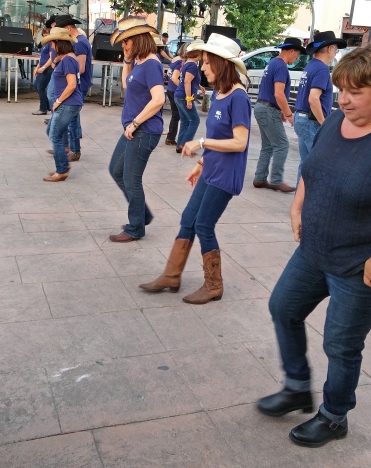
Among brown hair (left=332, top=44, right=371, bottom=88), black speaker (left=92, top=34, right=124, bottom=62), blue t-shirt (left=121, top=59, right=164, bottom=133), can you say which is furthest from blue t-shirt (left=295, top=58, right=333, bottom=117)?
black speaker (left=92, top=34, right=124, bottom=62)

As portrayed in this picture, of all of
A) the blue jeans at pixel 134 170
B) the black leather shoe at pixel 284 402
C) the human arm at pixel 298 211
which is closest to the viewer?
the human arm at pixel 298 211

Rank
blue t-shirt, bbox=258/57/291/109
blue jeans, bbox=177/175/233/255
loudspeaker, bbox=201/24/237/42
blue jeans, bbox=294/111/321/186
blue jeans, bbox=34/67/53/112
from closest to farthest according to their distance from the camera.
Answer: blue jeans, bbox=177/175/233/255
blue jeans, bbox=294/111/321/186
blue t-shirt, bbox=258/57/291/109
blue jeans, bbox=34/67/53/112
loudspeaker, bbox=201/24/237/42

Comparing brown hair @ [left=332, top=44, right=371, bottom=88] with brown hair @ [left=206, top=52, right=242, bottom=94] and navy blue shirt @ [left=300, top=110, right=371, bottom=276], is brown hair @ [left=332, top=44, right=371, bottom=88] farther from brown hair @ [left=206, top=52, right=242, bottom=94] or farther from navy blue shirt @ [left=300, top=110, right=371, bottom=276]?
brown hair @ [left=206, top=52, right=242, bottom=94]

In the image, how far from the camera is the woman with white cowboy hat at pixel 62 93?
7.20 m

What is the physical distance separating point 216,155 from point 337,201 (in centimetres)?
173

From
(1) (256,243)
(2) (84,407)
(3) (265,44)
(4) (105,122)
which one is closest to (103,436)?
(2) (84,407)

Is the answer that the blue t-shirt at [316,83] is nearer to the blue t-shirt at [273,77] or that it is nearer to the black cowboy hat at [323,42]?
the black cowboy hat at [323,42]

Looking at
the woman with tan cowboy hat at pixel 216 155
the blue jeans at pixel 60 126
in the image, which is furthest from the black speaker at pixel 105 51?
the woman with tan cowboy hat at pixel 216 155

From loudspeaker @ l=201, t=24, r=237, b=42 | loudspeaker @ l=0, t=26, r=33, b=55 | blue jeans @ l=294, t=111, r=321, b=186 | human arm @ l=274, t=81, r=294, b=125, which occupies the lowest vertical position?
blue jeans @ l=294, t=111, r=321, b=186

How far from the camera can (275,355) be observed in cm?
375

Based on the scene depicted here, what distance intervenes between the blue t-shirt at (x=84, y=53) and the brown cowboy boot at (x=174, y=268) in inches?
198

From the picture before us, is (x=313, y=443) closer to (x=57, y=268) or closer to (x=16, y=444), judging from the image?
(x=16, y=444)

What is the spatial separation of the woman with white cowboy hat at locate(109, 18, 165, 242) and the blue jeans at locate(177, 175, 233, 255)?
1.10 metres

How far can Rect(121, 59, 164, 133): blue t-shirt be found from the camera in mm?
5156
